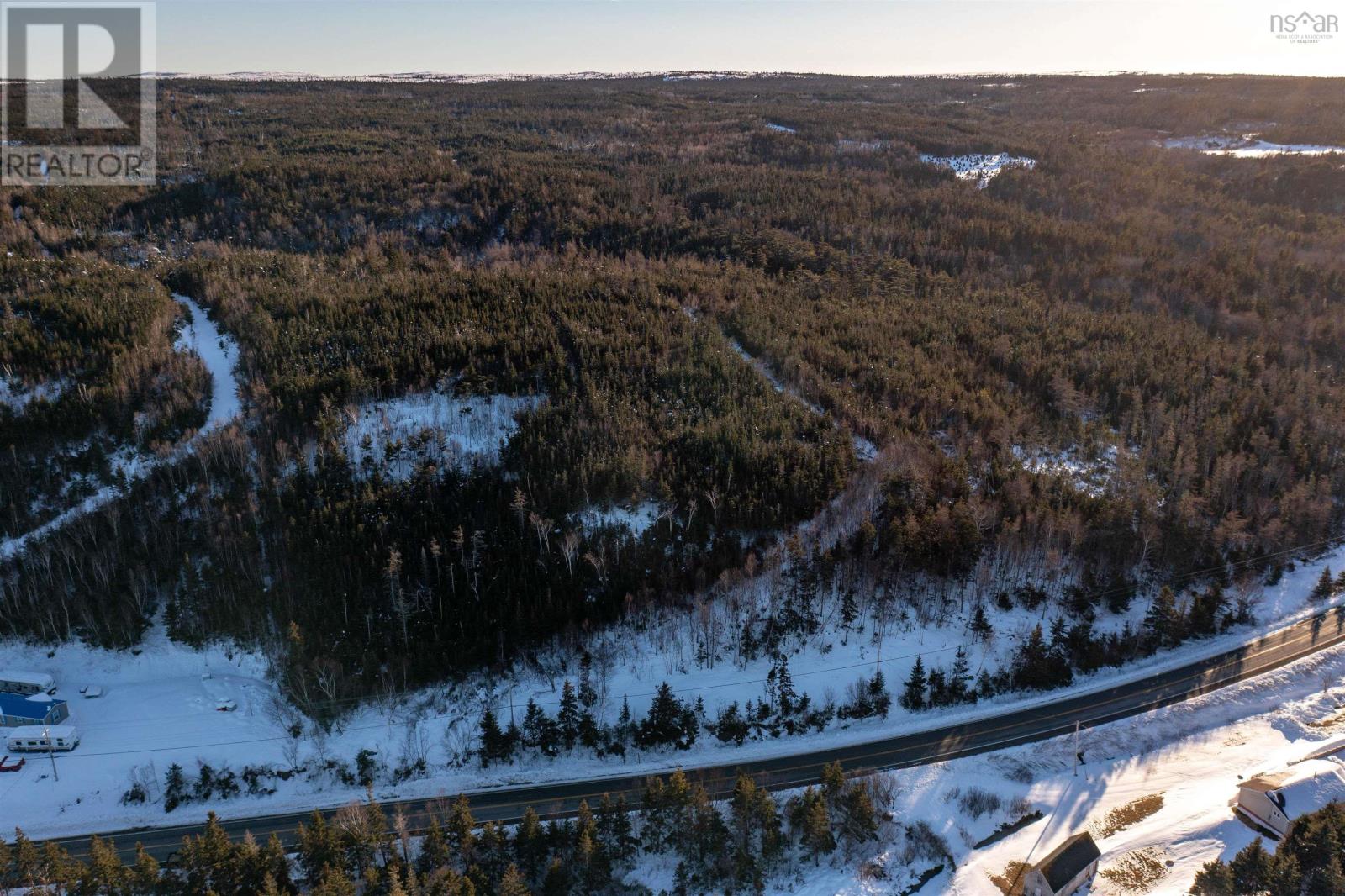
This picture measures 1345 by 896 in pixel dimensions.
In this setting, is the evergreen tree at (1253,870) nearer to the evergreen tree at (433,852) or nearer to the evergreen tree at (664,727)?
the evergreen tree at (664,727)

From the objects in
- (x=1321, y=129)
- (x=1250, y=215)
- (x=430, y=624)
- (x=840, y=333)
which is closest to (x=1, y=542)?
(x=430, y=624)

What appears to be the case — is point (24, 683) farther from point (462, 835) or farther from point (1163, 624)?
point (1163, 624)

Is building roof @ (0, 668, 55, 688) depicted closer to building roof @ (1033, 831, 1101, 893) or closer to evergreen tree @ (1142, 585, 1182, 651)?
building roof @ (1033, 831, 1101, 893)

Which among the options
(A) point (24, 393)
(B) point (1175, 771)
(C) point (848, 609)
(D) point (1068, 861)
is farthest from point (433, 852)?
(A) point (24, 393)

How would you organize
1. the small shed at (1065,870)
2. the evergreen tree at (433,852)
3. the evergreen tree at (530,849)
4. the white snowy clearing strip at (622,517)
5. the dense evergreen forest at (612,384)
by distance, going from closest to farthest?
the evergreen tree at (433,852)
the small shed at (1065,870)
the evergreen tree at (530,849)
the dense evergreen forest at (612,384)
the white snowy clearing strip at (622,517)

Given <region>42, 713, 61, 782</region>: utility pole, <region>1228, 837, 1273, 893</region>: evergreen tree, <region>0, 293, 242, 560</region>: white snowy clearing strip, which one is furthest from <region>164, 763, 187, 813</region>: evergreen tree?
<region>1228, 837, 1273, 893</region>: evergreen tree

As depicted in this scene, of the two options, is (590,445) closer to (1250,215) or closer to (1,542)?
(1,542)

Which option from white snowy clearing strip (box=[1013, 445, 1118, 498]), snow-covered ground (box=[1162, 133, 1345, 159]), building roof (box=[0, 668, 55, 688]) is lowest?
building roof (box=[0, 668, 55, 688])

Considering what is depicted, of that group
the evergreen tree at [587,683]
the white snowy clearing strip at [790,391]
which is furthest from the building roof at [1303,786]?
the evergreen tree at [587,683]
